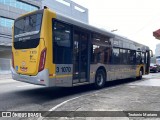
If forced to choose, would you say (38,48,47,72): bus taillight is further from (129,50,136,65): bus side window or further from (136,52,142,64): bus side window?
(136,52,142,64): bus side window

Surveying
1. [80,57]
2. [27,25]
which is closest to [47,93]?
[80,57]

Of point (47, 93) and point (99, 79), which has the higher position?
point (99, 79)

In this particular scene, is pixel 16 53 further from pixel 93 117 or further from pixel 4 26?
pixel 4 26

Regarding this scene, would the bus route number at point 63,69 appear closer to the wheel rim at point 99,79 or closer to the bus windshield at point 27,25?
the bus windshield at point 27,25

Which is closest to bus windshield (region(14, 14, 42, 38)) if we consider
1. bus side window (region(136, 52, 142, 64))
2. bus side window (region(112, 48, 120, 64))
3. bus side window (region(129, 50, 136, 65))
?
bus side window (region(112, 48, 120, 64))

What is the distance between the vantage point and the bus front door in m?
9.37

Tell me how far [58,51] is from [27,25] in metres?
1.78

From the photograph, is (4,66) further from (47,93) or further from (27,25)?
(27,25)

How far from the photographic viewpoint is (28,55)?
27.5 ft

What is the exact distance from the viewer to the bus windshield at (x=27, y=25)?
8211 mm

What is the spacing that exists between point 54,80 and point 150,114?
3708 mm

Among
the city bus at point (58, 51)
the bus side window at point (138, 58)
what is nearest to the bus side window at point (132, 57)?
the bus side window at point (138, 58)

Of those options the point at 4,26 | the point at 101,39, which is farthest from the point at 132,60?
the point at 4,26

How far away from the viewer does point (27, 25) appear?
877 cm
